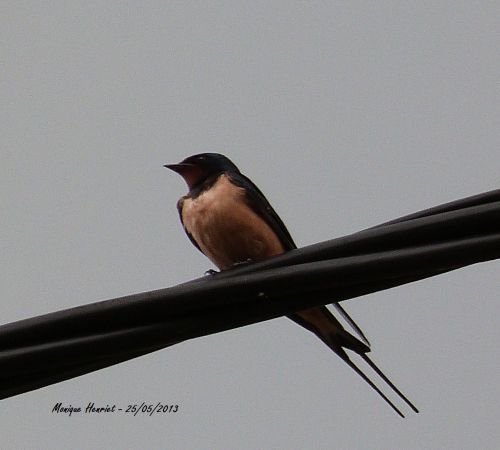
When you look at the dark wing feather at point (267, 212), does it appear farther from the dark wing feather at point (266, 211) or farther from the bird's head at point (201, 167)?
the bird's head at point (201, 167)

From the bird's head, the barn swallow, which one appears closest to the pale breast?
the barn swallow

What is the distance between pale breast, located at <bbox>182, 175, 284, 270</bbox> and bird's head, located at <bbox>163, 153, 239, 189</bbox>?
0.33 m

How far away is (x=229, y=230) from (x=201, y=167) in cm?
62

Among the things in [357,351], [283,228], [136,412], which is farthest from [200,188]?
[136,412]

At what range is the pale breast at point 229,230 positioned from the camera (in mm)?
3598

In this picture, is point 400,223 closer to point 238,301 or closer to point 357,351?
point 238,301

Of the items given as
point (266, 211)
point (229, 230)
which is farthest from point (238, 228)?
point (266, 211)

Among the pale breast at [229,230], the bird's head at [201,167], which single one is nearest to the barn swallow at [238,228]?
the pale breast at [229,230]

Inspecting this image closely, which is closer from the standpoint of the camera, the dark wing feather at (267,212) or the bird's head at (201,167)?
the dark wing feather at (267,212)

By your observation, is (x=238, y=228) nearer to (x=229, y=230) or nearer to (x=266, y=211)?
(x=229, y=230)

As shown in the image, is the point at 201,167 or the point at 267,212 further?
the point at 201,167

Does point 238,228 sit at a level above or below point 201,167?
below

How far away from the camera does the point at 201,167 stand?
4.15 m

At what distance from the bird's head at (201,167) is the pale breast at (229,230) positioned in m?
0.33
